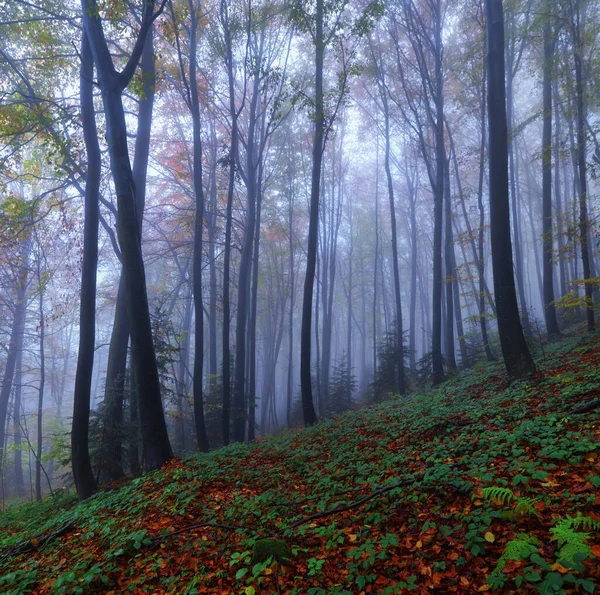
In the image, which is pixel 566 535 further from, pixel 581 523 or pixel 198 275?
pixel 198 275

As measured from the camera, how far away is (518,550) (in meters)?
2.52

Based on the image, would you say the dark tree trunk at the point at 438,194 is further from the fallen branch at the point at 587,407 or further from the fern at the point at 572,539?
the fern at the point at 572,539

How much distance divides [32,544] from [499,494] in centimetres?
563

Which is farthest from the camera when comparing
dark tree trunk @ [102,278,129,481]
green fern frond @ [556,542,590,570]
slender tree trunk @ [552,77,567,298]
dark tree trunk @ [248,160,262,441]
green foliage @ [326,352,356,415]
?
green foliage @ [326,352,356,415]

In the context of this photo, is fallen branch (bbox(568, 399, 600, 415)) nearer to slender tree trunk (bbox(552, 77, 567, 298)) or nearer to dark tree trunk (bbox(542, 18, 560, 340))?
slender tree trunk (bbox(552, 77, 567, 298))

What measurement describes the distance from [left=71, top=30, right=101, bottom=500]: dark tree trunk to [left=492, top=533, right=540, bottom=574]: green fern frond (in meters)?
7.09

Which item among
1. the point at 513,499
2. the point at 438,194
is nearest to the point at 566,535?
the point at 513,499

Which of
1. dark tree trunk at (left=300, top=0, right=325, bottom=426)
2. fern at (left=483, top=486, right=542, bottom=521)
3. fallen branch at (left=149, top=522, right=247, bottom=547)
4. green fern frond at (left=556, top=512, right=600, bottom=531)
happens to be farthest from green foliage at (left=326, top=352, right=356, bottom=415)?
green fern frond at (left=556, top=512, right=600, bottom=531)

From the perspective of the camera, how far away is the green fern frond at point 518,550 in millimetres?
2482

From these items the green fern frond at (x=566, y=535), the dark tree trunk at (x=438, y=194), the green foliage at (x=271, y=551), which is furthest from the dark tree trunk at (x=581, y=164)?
the green foliage at (x=271, y=551)

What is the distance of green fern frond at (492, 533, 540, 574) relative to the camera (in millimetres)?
2482

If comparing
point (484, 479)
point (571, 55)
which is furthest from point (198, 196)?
point (571, 55)

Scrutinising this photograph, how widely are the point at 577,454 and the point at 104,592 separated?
4.58m

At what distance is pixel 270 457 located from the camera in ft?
24.4
